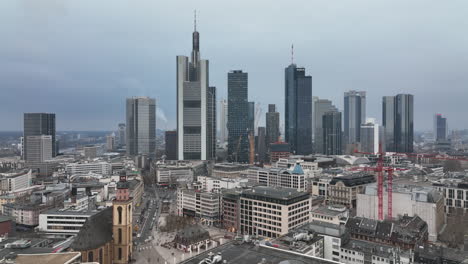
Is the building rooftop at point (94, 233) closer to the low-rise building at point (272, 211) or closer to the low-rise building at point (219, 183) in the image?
the low-rise building at point (272, 211)

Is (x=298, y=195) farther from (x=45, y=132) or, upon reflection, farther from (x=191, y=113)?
(x=45, y=132)

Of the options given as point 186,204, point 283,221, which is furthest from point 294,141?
point 283,221

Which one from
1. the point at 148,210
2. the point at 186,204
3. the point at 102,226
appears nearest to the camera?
the point at 102,226

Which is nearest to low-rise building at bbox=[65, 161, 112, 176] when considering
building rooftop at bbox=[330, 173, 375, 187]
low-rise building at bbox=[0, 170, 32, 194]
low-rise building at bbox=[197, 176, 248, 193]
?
low-rise building at bbox=[0, 170, 32, 194]

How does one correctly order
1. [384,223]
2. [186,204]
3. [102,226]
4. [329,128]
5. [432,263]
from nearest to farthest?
[432,263] < [102,226] < [384,223] < [186,204] < [329,128]

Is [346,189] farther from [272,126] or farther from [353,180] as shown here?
[272,126]

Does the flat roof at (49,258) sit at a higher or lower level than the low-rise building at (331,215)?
higher

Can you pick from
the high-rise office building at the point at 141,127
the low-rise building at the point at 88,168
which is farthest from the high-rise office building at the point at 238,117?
the low-rise building at the point at 88,168

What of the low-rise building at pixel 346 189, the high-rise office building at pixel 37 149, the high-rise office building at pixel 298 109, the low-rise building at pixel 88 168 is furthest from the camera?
the high-rise office building at pixel 298 109
